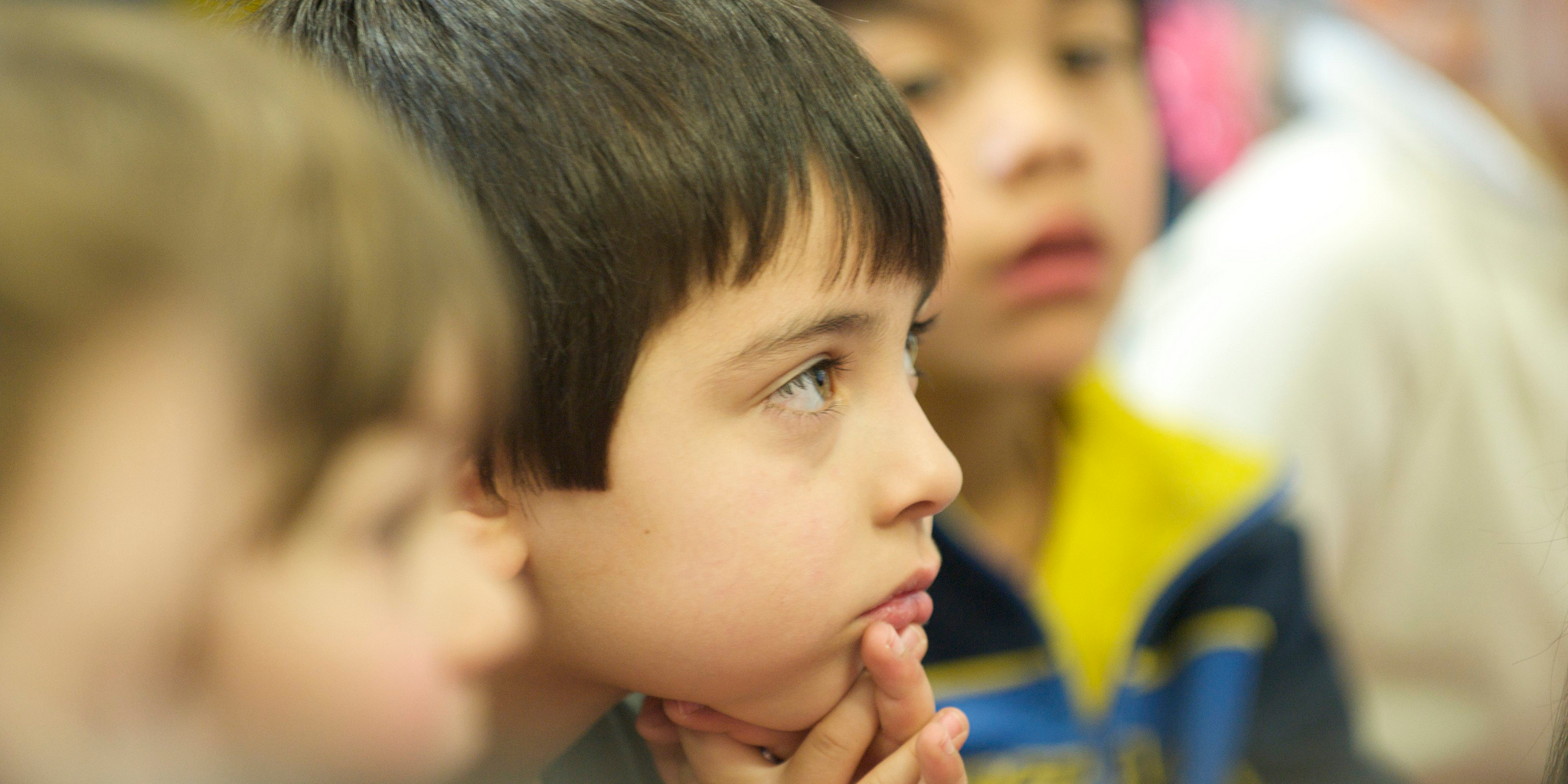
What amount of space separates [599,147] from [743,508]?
13 cm

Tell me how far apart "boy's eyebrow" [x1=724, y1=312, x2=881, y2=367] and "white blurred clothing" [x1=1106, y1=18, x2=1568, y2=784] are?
730 millimetres

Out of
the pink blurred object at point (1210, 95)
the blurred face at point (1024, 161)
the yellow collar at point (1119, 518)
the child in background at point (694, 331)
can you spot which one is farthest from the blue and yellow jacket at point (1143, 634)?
the pink blurred object at point (1210, 95)

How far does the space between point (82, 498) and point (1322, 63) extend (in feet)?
4.38

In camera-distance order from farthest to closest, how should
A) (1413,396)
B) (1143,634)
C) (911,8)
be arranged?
(1413,396), (1143,634), (911,8)

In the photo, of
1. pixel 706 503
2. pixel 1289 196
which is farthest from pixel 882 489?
pixel 1289 196

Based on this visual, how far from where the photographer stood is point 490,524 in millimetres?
430

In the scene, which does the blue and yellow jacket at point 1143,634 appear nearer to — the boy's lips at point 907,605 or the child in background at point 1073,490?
the child in background at point 1073,490

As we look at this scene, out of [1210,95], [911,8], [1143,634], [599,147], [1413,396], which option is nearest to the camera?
[599,147]

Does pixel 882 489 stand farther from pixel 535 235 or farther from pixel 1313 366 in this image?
pixel 1313 366

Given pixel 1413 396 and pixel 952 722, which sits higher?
pixel 952 722

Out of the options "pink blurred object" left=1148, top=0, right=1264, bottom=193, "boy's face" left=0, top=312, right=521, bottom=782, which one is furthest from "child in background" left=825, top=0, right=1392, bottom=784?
"pink blurred object" left=1148, top=0, right=1264, bottom=193

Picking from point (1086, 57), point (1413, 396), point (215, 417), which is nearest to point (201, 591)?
point (215, 417)

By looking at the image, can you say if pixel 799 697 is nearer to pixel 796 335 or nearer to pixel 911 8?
pixel 796 335

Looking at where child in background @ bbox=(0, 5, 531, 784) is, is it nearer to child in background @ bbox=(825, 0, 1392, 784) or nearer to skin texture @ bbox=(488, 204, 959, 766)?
skin texture @ bbox=(488, 204, 959, 766)
